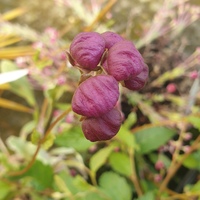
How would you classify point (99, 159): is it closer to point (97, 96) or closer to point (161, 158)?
point (161, 158)

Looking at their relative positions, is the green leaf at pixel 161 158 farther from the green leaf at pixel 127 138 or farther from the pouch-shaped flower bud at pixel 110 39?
the pouch-shaped flower bud at pixel 110 39

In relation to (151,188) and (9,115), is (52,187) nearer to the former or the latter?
(151,188)

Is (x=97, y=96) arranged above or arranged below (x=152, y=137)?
above

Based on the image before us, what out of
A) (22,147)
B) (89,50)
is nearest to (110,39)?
(89,50)

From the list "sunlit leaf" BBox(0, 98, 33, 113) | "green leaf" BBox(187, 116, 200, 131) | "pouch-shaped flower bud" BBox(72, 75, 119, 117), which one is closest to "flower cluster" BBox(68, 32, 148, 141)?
"pouch-shaped flower bud" BBox(72, 75, 119, 117)

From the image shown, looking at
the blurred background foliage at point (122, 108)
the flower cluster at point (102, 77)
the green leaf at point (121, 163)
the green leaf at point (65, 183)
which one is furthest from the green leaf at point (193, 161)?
the flower cluster at point (102, 77)

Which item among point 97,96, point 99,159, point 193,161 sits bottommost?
point 193,161

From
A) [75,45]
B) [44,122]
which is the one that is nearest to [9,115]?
[44,122]

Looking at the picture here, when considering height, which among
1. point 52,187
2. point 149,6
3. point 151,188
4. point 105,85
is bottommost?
point 151,188
